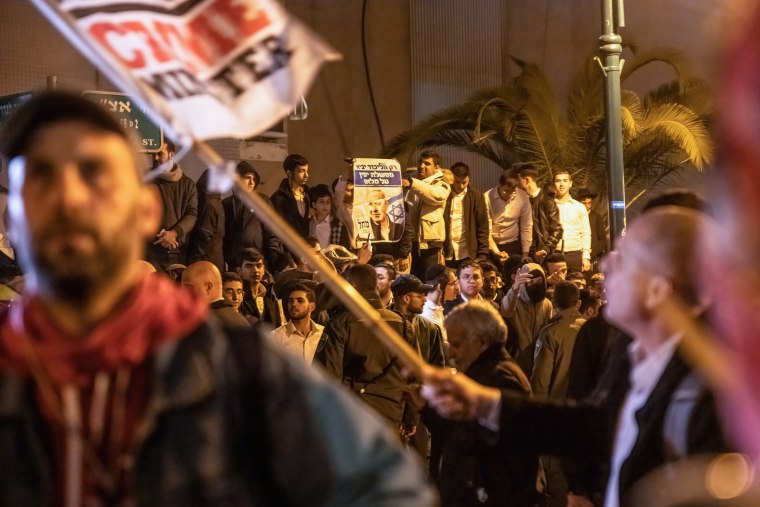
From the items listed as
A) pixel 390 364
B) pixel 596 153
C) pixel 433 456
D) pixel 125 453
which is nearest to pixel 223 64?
pixel 125 453

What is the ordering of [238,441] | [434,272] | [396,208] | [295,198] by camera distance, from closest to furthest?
1. [238,441]
2. [434,272]
3. [295,198]
4. [396,208]

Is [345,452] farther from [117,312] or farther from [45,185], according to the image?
[45,185]

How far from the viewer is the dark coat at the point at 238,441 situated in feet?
6.96

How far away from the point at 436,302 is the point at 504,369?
15.3ft

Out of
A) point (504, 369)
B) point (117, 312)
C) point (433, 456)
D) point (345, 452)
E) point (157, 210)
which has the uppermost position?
point (157, 210)

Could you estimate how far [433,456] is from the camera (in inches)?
288

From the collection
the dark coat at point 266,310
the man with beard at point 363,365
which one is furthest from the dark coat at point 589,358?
the dark coat at point 266,310

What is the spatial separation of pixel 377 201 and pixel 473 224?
7.95 feet

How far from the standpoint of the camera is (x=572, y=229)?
16.5 m

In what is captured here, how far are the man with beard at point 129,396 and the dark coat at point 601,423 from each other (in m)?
1.66

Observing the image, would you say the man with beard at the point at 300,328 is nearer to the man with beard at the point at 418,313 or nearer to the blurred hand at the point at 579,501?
the man with beard at the point at 418,313

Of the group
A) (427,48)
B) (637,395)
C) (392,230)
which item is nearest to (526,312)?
(392,230)

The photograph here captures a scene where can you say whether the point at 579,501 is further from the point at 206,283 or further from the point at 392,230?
the point at 392,230

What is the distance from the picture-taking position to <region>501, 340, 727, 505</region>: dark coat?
3.73m
